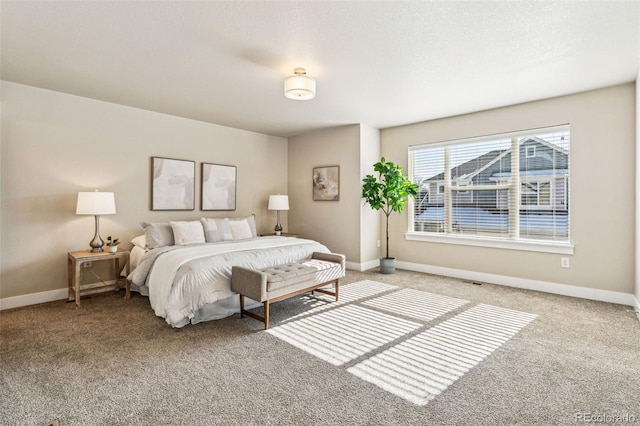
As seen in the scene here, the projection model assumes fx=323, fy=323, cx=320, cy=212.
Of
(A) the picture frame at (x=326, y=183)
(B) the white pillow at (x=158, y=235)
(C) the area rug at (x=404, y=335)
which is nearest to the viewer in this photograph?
(C) the area rug at (x=404, y=335)

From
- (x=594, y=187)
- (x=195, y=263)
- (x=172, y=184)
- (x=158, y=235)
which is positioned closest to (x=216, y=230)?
(x=158, y=235)

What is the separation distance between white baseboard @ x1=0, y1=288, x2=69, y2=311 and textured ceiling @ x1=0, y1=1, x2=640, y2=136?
2.43m

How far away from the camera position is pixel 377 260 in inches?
232

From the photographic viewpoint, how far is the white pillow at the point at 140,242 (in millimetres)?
4140

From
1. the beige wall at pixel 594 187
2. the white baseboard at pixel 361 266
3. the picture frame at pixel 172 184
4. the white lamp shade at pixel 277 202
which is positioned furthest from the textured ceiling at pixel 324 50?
the white baseboard at pixel 361 266

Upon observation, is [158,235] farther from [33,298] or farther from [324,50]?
[324,50]

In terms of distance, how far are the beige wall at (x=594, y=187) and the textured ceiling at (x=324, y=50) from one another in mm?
255

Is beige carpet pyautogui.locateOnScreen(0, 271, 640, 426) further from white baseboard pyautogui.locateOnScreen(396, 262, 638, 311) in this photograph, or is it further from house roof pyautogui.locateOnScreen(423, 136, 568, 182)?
house roof pyautogui.locateOnScreen(423, 136, 568, 182)

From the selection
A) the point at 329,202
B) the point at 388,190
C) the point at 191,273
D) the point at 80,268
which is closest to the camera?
the point at 191,273

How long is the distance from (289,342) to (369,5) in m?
2.63

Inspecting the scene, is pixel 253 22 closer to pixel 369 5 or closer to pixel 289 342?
pixel 369 5

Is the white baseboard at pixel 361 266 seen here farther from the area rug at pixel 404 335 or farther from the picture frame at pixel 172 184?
the picture frame at pixel 172 184

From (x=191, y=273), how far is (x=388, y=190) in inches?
132

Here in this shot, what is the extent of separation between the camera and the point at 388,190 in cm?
528
